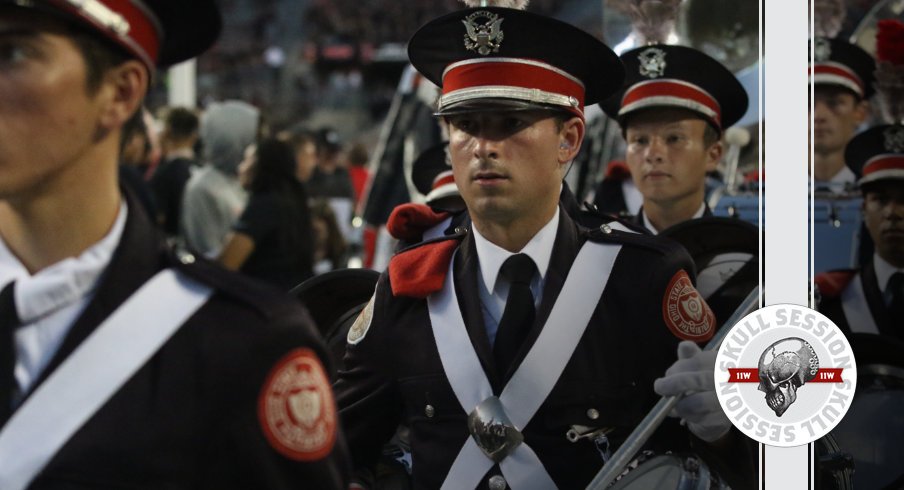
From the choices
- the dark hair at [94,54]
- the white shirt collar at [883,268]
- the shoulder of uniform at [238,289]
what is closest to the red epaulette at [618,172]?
the white shirt collar at [883,268]

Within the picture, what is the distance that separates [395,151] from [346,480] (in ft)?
5.61

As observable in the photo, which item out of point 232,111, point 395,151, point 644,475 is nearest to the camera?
point 644,475

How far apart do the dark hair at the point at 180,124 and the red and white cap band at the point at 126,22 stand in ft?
3.35

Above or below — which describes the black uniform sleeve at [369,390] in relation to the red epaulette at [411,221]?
below

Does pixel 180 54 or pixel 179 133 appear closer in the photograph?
pixel 180 54

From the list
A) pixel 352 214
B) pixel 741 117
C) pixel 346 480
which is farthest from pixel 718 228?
pixel 352 214

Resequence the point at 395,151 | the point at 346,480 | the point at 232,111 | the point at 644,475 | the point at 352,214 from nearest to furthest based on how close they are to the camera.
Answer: the point at 346,480 < the point at 644,475 < the point at 232,111 < the point at 395,151 < the point at 352,214

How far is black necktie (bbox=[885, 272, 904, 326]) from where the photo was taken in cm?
307

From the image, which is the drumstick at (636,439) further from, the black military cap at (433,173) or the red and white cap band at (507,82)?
the black military cap at (433,173)

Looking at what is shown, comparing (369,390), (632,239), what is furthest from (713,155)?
(369,390)

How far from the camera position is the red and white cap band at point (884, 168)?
3.13m

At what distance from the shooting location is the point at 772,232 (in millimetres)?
2479

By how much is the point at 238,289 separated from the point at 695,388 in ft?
3.05

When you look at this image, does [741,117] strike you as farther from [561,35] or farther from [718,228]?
[561,35]
